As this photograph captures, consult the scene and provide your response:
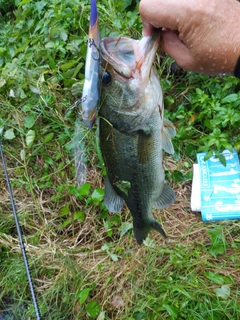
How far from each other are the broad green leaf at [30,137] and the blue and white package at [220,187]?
1463 millimetres

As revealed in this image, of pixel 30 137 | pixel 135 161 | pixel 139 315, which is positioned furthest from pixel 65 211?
pixel 135 161

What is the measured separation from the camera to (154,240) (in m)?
3.15

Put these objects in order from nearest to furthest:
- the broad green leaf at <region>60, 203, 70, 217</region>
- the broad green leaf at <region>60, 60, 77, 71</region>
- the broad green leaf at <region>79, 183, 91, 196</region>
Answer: the broad green leaf at <region>79, 183, 91, 196</region> → the broad green leaf at <region>60, 203, 70, 217</region> → the broad green leaf at <region>60, 60, 77, 71</region>

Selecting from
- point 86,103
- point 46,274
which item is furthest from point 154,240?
point 86,103

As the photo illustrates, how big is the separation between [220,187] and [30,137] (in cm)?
171

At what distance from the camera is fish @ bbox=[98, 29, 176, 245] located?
65.4 inches

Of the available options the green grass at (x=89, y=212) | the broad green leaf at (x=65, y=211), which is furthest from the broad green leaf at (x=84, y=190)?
the broad green leaf at (x=65, y=211)

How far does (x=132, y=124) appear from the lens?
1.81 meters

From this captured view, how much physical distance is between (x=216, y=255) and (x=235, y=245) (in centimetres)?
16

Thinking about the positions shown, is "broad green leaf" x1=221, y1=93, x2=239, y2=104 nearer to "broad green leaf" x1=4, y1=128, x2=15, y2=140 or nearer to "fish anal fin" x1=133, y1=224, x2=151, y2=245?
"fish anal fin" x1=133, y1=224, x2=151, y2=245

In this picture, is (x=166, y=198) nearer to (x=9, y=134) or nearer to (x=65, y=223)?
(x=65, y=223)

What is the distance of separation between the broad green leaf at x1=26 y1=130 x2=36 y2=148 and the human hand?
207 centimetres

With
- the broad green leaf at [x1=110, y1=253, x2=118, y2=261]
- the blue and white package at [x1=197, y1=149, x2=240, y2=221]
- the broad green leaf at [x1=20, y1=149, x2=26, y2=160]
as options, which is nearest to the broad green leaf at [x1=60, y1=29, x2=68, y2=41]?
the broad green leaf at [x1=20, y1=149, x2=26, y2=160]

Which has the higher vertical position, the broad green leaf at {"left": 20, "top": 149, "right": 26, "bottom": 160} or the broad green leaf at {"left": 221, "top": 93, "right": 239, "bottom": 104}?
the broad green leaf at {"left": 221, "top": 93, "right": 239, "bottom": 104}
